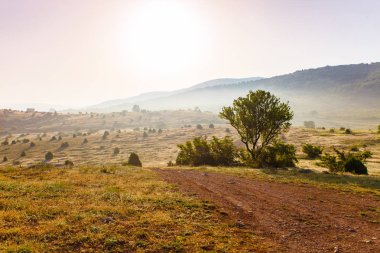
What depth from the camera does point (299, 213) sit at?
17.3m

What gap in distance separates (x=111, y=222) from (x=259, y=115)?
33915 millimetres

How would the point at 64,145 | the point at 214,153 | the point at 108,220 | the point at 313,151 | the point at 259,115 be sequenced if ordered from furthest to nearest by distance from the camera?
the point at 64,145, the point at 313,151, the point at 214,153, the point at 259,115, the point at 108,220

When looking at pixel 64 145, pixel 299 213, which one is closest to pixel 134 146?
pixel 64 145

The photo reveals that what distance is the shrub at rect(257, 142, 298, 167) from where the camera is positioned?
43.2 m

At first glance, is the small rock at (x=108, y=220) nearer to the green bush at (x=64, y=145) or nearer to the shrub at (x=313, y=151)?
the shrub at (x=313, y=151)

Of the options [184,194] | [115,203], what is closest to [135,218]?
[115,203]

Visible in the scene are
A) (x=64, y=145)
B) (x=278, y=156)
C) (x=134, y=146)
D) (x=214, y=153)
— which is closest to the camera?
(x=278, y=156)

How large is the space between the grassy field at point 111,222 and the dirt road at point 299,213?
1.21m

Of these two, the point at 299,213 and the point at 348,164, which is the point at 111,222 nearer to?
the point at 299,213

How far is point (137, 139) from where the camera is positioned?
162m

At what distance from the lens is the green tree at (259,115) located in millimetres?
44281

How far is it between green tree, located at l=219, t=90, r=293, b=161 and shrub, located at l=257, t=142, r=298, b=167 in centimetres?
130

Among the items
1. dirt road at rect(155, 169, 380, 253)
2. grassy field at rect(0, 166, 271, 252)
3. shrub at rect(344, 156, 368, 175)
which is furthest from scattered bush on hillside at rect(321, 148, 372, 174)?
grassy field at rect(0, 166, 271, 252)

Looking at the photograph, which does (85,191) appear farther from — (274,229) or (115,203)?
(274,229)
